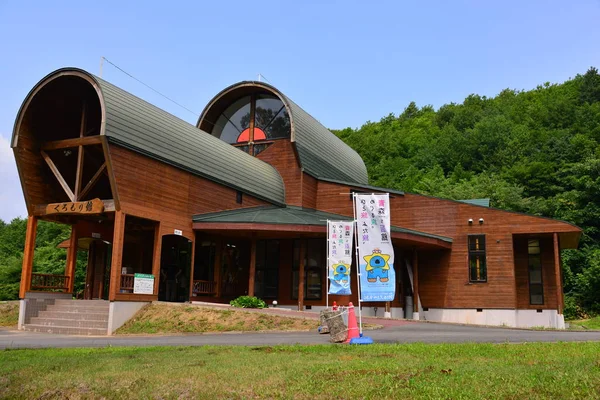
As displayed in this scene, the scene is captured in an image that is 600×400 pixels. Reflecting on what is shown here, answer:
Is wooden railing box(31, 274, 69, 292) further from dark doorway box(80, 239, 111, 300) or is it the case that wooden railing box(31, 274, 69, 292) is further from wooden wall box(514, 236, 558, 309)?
wooden wall box(514, 236, 558, 309)

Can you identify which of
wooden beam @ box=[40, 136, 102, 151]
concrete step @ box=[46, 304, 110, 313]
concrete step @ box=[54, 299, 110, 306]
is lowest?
concrete step @ box=[46, 304, 110, 313]

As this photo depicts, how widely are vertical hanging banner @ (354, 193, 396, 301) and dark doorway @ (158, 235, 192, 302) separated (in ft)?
35.9

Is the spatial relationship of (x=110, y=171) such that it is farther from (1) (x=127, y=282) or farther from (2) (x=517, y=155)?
(2) (x=517, y=155)

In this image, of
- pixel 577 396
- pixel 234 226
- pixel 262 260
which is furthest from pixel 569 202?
pixel 577 396

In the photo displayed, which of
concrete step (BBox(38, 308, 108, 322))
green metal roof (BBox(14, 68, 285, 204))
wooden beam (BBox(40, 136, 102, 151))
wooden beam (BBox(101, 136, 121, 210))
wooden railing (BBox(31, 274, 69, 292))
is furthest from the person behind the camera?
wooden railing (BBox(31, 274, 69, 292))

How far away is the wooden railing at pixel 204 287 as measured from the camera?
21288 millimetres

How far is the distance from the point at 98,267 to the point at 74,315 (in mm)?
6113

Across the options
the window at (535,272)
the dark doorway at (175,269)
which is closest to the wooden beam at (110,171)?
the dark doorway at (175,269)

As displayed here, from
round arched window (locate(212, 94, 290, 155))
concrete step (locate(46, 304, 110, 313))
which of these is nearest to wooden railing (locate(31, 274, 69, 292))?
concrete step (locate(46, 304, 110, 313))

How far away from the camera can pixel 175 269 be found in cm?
2273

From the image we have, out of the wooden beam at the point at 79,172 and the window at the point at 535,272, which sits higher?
the wooden beam at the point at 79,172

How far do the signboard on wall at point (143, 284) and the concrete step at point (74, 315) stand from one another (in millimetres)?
1239

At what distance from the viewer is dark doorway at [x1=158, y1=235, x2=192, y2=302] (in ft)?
72.9

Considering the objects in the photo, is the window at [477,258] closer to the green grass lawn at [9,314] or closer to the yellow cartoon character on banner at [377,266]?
the yellow cartoon character on banner at [377,266]
